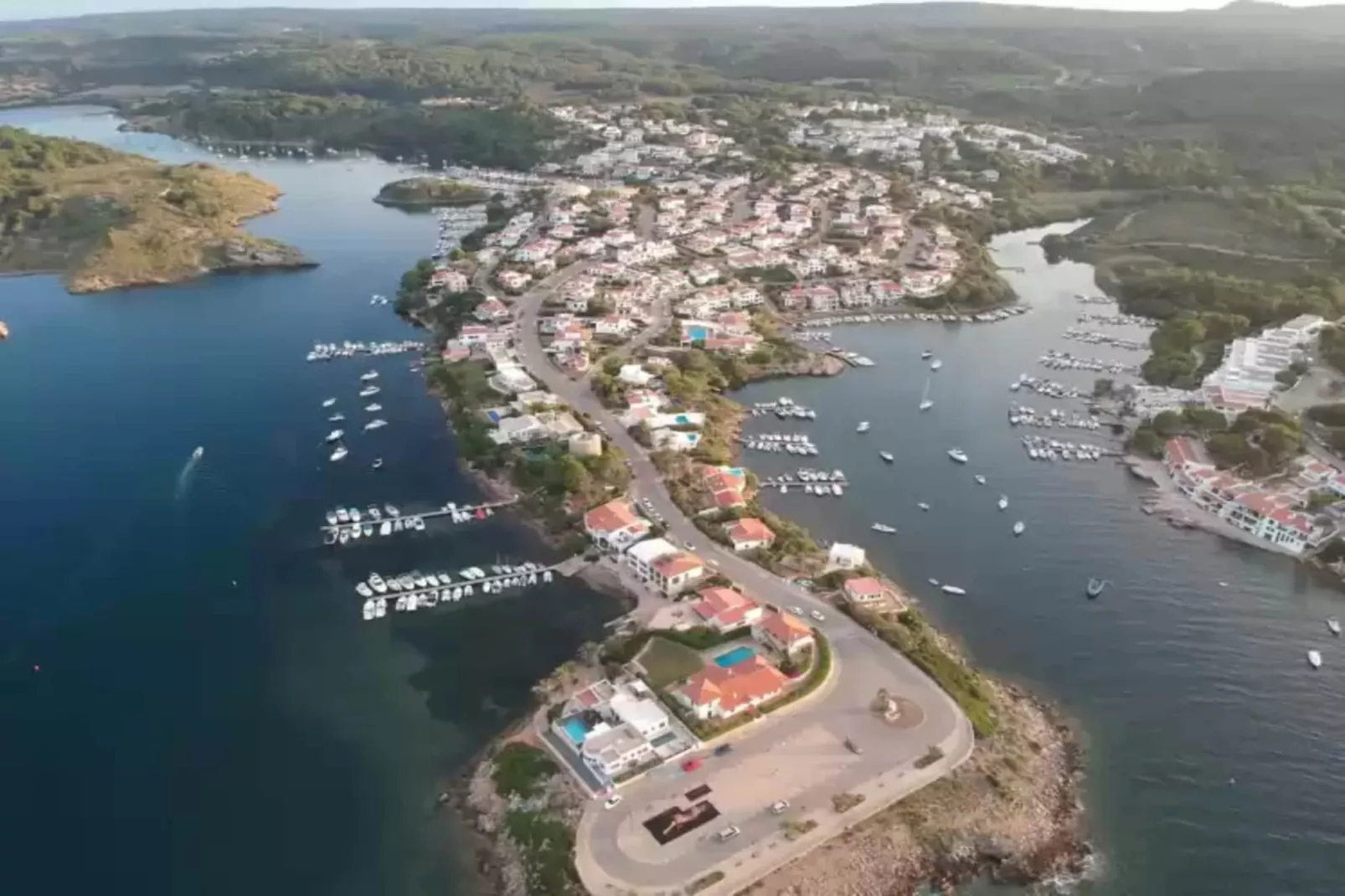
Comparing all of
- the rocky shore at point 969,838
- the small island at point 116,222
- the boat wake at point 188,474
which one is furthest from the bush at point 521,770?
the small island at point 116,222

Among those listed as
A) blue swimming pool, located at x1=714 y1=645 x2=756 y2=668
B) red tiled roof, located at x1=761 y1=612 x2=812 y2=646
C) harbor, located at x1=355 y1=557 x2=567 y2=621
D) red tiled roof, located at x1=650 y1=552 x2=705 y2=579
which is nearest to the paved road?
red tiled roof, located at x1=761 y1=612 x2=812 y2=646

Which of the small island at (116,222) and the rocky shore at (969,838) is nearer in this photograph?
the rocky shore at (969,838)

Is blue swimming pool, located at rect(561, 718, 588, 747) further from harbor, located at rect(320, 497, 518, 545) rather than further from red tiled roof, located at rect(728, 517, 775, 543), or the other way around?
harbor, located at rect(320, 497, 518, 545)

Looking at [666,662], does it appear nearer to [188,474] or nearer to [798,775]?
[798,775]

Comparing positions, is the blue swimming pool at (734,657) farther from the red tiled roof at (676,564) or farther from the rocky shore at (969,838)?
the rocky shore at (969,838)

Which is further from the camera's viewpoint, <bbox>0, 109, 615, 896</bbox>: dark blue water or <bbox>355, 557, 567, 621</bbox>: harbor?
<bbox>355, 557, 567, 621</bbox>: harbor

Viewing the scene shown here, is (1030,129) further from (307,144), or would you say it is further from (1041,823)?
(1041,823)

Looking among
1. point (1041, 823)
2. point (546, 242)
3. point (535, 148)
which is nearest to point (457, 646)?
point (1041, 823)
